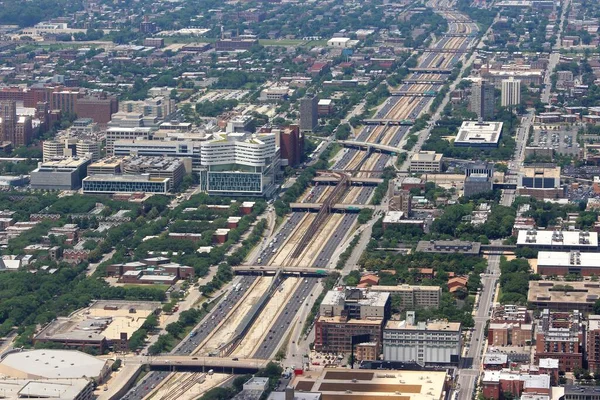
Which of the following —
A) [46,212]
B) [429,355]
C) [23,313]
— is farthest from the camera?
[46,212]

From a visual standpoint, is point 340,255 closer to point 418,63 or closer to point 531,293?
point 531,293

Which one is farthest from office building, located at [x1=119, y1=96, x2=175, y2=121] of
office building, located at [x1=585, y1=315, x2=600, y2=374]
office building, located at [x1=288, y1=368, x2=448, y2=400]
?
office building, located at [x1=585, y1=315, x2=600, y2=374]

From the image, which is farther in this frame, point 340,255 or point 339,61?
point 339,61

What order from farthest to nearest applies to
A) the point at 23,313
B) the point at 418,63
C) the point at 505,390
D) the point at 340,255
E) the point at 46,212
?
1. the point at 418,63
2. the point at 46,212
3. the point at 340,255
4. the point at 23,313
5. the point at 505,390

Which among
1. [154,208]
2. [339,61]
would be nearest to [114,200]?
[154,208]

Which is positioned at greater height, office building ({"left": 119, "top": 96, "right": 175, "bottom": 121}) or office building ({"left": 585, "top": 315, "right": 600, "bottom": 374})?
office building ({"left": 119, "top": 96, "right": 175, "bottom": 121})

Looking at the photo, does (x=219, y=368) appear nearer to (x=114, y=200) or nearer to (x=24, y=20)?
(x=114, y=200)

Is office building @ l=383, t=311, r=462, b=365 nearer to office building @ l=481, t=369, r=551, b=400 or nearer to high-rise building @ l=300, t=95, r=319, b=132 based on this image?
office building @ l=481, t=369, r=551, b=400

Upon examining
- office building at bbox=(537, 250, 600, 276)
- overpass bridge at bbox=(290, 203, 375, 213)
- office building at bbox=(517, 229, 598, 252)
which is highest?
overpass bridge at bbox=(290, 203, 375, 213)
